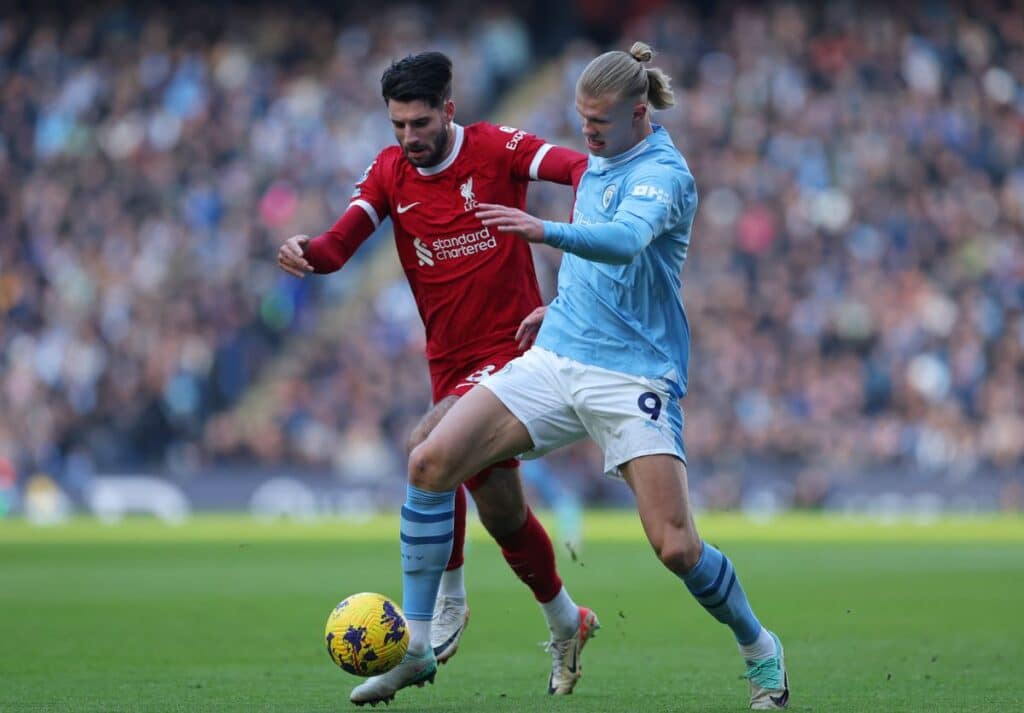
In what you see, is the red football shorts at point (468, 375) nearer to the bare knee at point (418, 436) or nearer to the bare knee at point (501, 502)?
the bare knee at point (501, 502)

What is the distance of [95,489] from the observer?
23.6 meters

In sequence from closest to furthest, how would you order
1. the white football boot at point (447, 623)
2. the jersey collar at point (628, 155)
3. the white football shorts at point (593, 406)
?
Answer: the white football shorts at point (593, 406) → the jersey collar at point (628, 155) → the white football boot at point (447, 623)

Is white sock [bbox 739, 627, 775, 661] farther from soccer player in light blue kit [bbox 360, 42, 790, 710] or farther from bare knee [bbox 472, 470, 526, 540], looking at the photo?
bare knee [bbox 472, 470, 526, 540]

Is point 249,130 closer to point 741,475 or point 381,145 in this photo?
point 381,145

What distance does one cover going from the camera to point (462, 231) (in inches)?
306

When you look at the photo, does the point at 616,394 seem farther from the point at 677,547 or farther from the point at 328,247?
the point at 328,247

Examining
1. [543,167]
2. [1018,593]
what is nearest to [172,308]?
[1018,593]

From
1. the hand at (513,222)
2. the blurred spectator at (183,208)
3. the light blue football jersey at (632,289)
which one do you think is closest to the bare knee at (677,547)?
the light blue football jersey at (632,289)

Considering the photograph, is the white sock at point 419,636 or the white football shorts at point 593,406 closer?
the white football shorts at point 593,406

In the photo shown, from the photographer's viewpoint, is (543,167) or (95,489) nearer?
(543,167)

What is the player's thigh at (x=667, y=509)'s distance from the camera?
666cm

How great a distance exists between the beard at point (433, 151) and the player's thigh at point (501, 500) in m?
1.46

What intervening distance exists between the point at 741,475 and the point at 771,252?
4147mm

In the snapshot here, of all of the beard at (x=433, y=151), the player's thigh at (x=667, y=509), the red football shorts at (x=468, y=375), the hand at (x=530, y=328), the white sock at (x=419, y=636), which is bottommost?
the white sock at (x=419, y=636)
